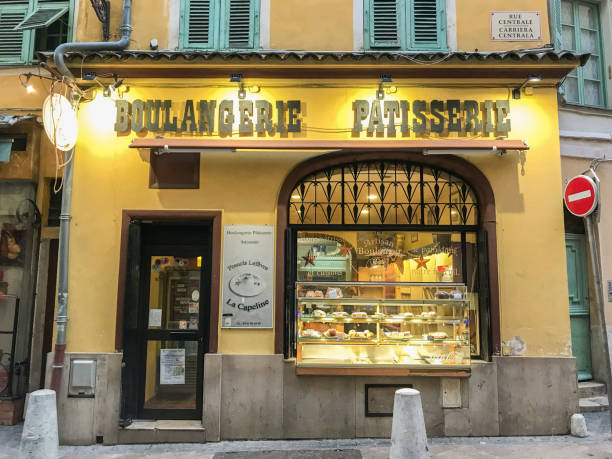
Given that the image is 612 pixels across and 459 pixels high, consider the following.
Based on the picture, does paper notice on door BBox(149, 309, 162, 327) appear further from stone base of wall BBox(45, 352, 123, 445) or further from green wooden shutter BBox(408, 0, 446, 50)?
green wooden shutter BBox(408, 0, 446, 50)

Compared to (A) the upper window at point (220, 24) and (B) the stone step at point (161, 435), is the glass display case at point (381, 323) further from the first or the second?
(A) the upper window at point (220, 24)

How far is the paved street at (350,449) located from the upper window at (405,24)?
604cm

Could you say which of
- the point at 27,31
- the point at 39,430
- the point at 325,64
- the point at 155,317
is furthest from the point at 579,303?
the point at 27,31

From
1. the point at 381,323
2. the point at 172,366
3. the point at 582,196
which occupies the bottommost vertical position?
the point at 172,366

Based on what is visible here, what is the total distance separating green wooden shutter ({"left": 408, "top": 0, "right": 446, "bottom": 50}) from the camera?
770 cm

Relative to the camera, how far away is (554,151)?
7121 mm

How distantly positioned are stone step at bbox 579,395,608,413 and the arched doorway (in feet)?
8.04

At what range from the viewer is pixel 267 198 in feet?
23.3

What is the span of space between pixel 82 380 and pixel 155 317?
1.29m

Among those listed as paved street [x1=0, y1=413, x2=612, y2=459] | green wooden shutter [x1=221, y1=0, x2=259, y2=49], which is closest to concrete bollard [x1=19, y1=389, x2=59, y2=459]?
paved street [x1=0, y1=413, x2=612, y2=459]

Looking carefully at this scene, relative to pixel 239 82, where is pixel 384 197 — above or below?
below

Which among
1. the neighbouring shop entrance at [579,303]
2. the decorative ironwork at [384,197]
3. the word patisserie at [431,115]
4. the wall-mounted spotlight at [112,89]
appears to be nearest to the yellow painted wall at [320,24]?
the wall-mounted spotlight at [112,89]

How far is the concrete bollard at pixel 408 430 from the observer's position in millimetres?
5191

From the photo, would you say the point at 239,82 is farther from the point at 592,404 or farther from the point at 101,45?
the point at 592,404
